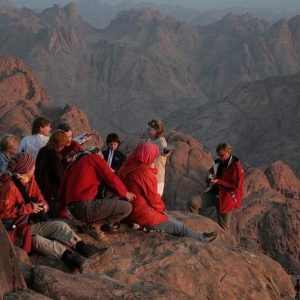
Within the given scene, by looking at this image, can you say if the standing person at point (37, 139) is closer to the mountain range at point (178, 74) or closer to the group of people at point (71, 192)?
the group of people at point (71, 192)

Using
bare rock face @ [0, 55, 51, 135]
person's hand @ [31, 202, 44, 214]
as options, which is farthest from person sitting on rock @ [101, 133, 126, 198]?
bare rock face @ [0, 55, 51, 135]

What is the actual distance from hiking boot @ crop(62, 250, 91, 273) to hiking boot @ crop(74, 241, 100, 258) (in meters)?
0.21

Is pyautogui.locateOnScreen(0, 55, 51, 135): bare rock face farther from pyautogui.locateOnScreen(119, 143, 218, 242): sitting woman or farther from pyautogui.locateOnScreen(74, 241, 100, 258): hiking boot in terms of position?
pyautogui.locateOnScreen(74, 241, 100, 258): hiking boot

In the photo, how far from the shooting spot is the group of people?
6.66 m

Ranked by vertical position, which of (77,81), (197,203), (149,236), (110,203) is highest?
(110,203)

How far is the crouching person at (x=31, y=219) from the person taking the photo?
258 inches

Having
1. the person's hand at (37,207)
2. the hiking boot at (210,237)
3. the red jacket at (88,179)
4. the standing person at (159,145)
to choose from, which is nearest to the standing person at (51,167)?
the red jacket at (88,179)

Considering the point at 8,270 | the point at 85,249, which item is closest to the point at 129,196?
the point at 85,249

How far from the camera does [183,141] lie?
26.8 m

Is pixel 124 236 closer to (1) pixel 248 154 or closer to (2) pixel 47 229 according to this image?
(2) pixel 47 229

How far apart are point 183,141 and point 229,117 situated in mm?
31534

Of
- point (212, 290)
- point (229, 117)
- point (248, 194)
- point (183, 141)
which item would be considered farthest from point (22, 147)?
point (229, 117)

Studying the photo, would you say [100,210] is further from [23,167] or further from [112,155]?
[112,155]

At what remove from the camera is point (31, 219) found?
7.12 m
